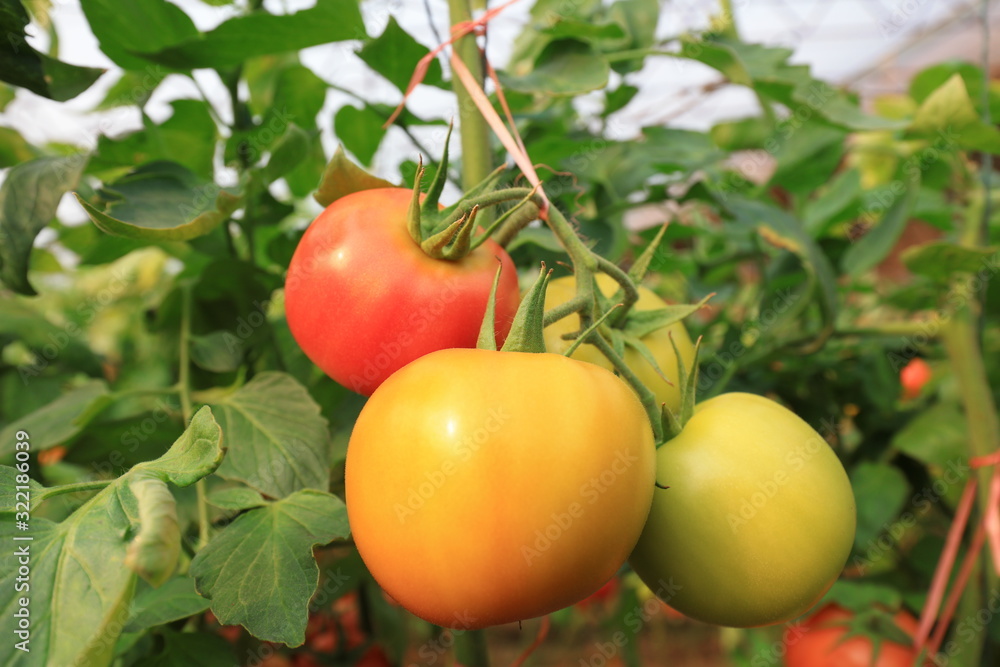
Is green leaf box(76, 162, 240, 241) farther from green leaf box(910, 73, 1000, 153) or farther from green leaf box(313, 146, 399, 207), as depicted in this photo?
green leaf box(910, 73, 1000, 153)

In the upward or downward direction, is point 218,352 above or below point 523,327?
below

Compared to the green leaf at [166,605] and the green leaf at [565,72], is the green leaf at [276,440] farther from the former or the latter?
the green leaf at [565,72]

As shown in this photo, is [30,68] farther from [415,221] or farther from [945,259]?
[945,259]

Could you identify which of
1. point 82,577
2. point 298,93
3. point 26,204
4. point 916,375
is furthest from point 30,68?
point 916,375

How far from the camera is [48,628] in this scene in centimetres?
22

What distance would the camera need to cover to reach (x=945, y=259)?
587mm

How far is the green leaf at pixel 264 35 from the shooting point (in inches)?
16.6

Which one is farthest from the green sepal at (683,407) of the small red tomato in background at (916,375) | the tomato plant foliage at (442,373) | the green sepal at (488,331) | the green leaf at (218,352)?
the small red tomato in background at (916,375)

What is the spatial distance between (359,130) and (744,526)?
476 millimetres

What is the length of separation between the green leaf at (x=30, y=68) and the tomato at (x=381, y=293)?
21 cm

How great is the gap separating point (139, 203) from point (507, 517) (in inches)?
11.3

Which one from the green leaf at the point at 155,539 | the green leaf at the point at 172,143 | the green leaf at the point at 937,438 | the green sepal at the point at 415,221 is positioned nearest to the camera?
the green leaf at the point at 155,539

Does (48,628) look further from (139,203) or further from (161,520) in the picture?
(139,203)

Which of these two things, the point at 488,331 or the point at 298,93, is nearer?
the point at 488,331
